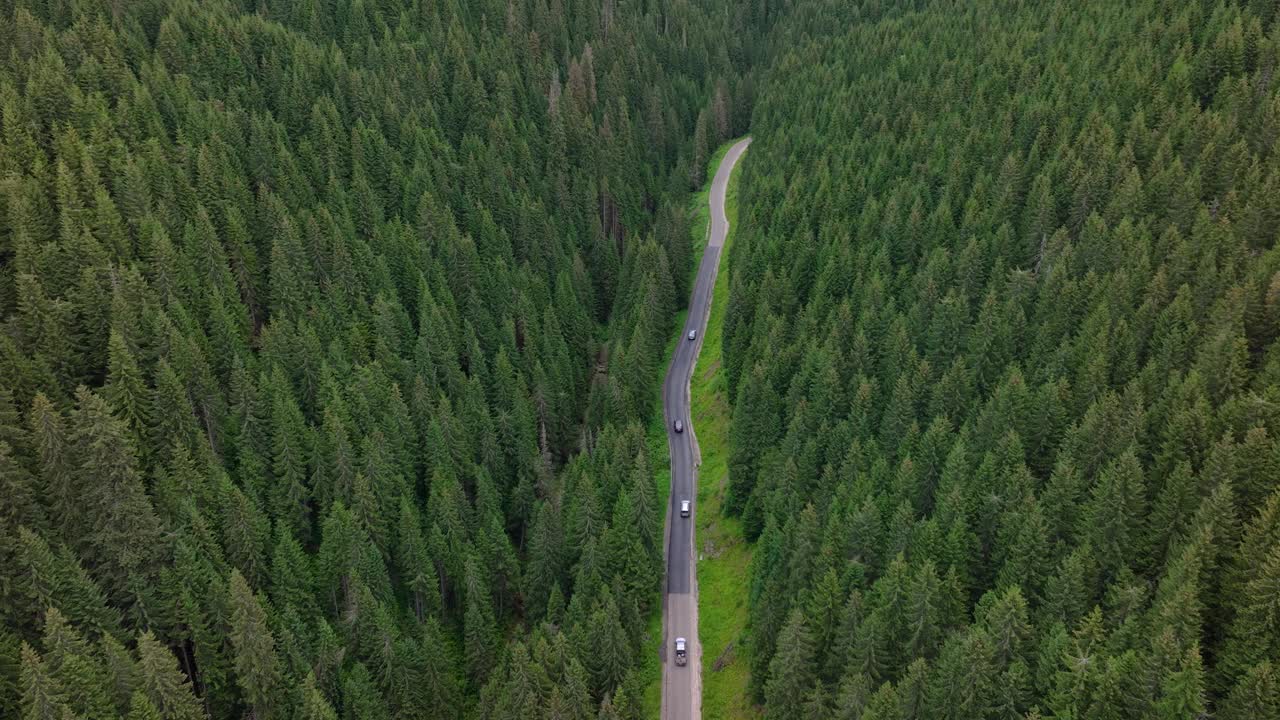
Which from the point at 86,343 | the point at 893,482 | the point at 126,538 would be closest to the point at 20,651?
the point at 126,538

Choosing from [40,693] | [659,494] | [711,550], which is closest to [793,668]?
[711,550]

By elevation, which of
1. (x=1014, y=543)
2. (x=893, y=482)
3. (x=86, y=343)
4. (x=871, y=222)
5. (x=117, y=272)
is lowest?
(x=1014, y=543)

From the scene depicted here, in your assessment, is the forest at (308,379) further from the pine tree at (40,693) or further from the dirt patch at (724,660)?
the dirt patch at (724,660)

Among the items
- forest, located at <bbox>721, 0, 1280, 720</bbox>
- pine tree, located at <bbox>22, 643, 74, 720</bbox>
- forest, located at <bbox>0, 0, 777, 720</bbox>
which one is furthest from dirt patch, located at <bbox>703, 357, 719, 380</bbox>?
pine tree, located at <bbox>22, 643, 74, 720</bbox>

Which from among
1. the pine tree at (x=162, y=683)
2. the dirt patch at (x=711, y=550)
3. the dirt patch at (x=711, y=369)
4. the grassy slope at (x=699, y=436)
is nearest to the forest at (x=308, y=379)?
the pine tree at (x=162, y=683)

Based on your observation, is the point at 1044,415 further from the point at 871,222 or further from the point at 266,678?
the point at 266,678

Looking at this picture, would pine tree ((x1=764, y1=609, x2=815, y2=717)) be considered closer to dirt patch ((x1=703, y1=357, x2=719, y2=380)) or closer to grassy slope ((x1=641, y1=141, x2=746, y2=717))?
grassy slope ((x1=641, y1=141, x2=746, y2=717))
